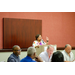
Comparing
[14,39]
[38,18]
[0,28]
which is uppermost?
[38,18]

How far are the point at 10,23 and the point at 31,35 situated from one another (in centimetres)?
115

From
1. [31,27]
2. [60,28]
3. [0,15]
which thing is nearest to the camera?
[0,15]

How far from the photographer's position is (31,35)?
5.31 m
